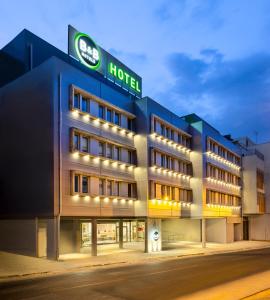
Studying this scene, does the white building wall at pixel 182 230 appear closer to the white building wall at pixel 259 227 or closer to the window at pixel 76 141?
the white building wall at pixel 259 227

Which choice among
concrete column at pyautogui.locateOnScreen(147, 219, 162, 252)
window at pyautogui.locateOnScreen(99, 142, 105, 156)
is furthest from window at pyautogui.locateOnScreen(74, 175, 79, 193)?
concrete column at pyautogui.locateOnScreen(147, 219, 162, 252)

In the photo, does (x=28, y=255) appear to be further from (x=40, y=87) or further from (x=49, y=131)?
(x=40, y=87)

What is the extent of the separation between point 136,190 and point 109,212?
15.8 feet

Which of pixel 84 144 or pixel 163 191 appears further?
pixel 163 191

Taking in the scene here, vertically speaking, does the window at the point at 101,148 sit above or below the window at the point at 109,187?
above

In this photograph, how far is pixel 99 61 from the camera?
3809cm

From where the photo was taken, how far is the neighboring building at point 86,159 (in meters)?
29.1

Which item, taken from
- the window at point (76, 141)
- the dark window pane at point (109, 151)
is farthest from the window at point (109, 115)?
the window at point (76, 141)

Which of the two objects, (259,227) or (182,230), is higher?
(182,230)

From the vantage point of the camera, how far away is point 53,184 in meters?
28.2

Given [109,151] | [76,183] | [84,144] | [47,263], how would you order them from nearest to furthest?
[47,263] → [76,183] → [84,144] → [109,151]

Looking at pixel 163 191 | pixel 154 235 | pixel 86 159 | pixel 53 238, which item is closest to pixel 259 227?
pixel 163 191

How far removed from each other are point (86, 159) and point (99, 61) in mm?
12212

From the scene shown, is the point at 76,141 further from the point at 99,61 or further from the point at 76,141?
the point at 99,61
